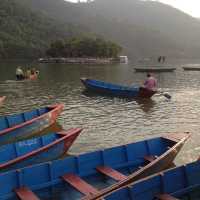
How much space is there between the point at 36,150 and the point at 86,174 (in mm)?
2682

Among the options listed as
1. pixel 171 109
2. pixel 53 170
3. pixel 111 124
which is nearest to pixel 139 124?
pixel 111 124

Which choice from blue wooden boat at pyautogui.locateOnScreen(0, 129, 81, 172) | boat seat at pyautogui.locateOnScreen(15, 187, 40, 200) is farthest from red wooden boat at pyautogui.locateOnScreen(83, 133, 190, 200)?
blue wooden boat at pyautogui.locateOnScreen(0, 129, 81, 172)

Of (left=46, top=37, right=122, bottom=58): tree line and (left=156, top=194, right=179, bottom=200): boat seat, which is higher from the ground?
(left=46, top=37, right=122, bottom=58): tree line

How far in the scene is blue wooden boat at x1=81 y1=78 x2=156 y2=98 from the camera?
128 ft

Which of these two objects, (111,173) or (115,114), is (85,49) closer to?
(115,114)

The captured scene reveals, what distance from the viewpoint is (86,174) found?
52.4 ft

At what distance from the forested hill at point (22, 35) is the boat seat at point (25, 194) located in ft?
463

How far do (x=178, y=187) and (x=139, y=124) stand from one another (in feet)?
47.3

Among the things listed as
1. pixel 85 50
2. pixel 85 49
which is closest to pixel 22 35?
pixel 85 49

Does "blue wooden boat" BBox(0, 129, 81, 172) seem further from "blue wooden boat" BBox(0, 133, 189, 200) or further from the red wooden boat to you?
the red wooden boat

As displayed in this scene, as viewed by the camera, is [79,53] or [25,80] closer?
[25,80]

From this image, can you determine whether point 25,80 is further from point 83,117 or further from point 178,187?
point 178,187

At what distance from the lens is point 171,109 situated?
113ft

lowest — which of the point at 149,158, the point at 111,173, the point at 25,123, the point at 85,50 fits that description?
the point at 111,173
